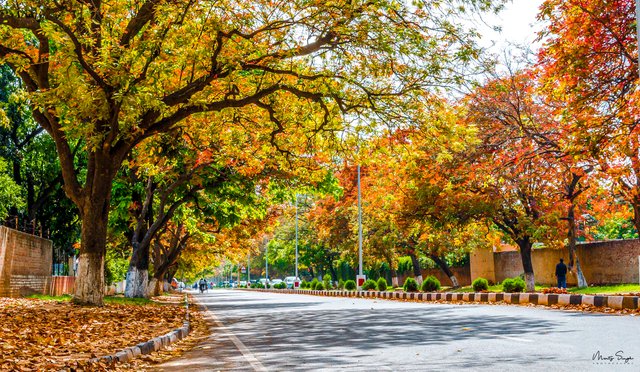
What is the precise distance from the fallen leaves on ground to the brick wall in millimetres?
7603

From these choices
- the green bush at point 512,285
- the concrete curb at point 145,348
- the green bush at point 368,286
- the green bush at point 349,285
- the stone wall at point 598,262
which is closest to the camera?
the concrete curb at point 145,348

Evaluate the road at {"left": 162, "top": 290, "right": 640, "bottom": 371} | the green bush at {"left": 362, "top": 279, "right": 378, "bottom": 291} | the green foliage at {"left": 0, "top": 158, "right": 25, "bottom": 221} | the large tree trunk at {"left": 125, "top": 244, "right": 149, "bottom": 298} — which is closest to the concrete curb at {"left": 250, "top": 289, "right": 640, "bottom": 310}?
the road at {"left": 162, "top": 290, "right": 640, "bottom": 371}

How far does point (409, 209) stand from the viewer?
29.0 m

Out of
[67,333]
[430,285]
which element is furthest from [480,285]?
[67,333]

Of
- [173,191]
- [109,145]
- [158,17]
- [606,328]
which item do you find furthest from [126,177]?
[606,328]

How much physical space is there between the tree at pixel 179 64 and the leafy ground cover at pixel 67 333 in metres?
2.45


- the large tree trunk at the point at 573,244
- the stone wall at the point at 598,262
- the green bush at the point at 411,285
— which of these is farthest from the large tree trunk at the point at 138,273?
the stone wall at the point at 598,262

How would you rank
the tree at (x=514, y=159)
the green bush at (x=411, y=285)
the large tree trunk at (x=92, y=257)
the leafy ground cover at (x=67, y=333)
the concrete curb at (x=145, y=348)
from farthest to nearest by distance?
the green bush at (x=411, y=285) → the tree at (x=514, y=159) → the large tree trunk at (x=92, y=257) → the concrete curb at (x=145, y=348) → the leafy ground cover at (x=67, y=333)

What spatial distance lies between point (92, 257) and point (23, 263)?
413 inches

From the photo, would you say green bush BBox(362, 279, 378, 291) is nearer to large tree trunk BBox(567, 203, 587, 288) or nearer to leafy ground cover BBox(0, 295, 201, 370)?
large tree trunk BBox(567, 203, 587, 288)

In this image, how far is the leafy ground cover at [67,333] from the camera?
8156 mm

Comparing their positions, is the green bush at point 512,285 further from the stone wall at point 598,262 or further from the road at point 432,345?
the road at point 432,345

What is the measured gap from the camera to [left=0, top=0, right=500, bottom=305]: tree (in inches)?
542

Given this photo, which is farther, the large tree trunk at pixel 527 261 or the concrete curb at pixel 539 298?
the large tree trunk at pixel 527 261
